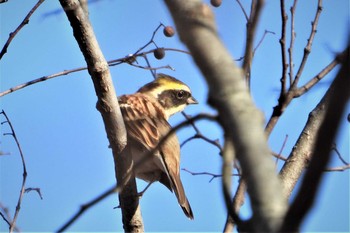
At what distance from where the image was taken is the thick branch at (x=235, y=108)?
147 cm

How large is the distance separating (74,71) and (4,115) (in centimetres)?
100

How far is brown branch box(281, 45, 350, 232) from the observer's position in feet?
4.06

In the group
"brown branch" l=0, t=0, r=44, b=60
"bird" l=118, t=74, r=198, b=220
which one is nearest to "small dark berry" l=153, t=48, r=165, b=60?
"bird" l=118, t=74, r=198, b=220

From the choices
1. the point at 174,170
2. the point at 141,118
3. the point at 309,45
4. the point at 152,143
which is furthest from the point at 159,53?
the point at 309,45

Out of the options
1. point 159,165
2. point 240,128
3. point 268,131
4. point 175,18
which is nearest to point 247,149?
point 240,128

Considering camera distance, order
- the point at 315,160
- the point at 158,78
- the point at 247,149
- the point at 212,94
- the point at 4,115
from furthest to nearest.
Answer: the point at 158,78
the point at 4,115
the point at 212,94
the point at 247,149
the point at 315,160

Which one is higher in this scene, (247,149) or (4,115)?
(247,149)

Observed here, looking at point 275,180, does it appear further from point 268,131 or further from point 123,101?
point 123,101

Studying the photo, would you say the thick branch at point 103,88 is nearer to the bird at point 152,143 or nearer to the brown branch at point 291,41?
the bird at point 152,143

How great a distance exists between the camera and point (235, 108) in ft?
5.08

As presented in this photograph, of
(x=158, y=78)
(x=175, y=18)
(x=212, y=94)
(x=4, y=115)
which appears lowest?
(x=158, y=78)

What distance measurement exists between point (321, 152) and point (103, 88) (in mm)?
2849

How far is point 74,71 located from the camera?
466cm

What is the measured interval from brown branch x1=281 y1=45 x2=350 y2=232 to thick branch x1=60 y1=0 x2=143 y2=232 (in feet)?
8.38
